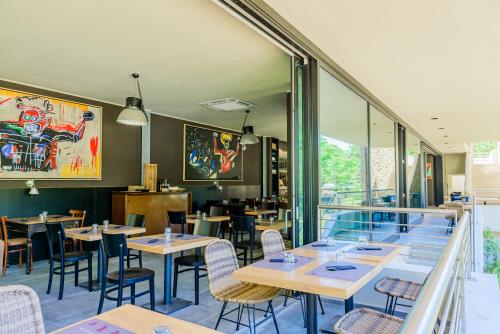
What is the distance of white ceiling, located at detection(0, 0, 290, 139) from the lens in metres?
3.59

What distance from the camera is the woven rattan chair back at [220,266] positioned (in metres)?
2.74

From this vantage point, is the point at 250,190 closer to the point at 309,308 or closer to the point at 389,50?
the point at 389,50

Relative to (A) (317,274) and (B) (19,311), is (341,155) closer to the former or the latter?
(A) (317,274)

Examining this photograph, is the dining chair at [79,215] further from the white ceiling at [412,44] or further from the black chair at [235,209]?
the white ceiling at [412,44]

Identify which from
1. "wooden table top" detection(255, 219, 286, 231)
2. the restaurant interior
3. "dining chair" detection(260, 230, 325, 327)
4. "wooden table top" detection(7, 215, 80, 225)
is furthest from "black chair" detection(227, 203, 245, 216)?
"dining chair" detection(260, 230, 325, 327)

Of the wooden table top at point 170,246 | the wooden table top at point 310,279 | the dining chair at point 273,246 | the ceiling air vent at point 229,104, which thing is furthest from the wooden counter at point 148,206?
the wooden table top at point 310,279

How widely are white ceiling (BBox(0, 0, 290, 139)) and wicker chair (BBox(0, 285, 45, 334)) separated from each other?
9.45ft

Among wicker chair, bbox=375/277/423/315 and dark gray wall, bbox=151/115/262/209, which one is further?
dark gray wall, bbox=151/115/262/209

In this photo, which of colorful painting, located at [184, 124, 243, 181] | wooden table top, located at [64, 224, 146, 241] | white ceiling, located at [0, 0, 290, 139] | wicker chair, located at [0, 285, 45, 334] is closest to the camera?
wicker chair, located at [0, 285, 45, 334]

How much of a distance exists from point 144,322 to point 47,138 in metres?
5.83

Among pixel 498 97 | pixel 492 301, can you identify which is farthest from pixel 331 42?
pixel 498 97

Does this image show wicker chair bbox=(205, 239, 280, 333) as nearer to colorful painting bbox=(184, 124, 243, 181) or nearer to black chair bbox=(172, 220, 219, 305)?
black chair bbox=(172, 220, 219, 305)

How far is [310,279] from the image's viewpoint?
219 cm

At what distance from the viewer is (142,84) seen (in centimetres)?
601
